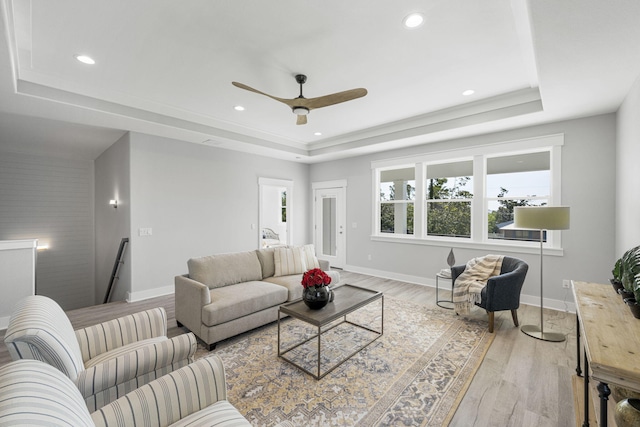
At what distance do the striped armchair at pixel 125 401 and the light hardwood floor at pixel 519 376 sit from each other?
1593mm

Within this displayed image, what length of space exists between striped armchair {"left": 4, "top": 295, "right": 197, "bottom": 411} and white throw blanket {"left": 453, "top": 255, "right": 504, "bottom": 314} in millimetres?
3087

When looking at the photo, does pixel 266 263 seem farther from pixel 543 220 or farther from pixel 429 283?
pixel 543 220

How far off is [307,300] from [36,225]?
6618 millimetres

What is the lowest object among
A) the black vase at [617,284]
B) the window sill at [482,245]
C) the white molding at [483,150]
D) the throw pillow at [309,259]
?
the throw pillow at [309,259]

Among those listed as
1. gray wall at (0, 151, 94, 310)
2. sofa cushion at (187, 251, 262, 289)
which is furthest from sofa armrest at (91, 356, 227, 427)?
gray wall at (0, 151, 94, 310)

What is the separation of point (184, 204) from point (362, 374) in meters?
4.08

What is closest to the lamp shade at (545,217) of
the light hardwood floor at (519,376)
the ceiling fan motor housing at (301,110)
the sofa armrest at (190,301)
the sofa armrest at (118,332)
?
the light hardwood floor at (519,376)

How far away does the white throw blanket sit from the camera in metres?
3.34

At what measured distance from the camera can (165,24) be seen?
2.26 m

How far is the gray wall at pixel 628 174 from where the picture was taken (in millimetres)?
2516

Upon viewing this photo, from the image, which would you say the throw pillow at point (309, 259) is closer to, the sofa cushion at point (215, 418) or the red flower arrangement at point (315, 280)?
the red flower arrangement at point (315, 280)

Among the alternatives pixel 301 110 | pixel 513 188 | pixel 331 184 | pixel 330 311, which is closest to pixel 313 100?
pixel 301 110

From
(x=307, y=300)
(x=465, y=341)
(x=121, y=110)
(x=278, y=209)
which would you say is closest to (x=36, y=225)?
(x=121, y=110)

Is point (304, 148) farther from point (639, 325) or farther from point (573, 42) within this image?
point (639, 325)
